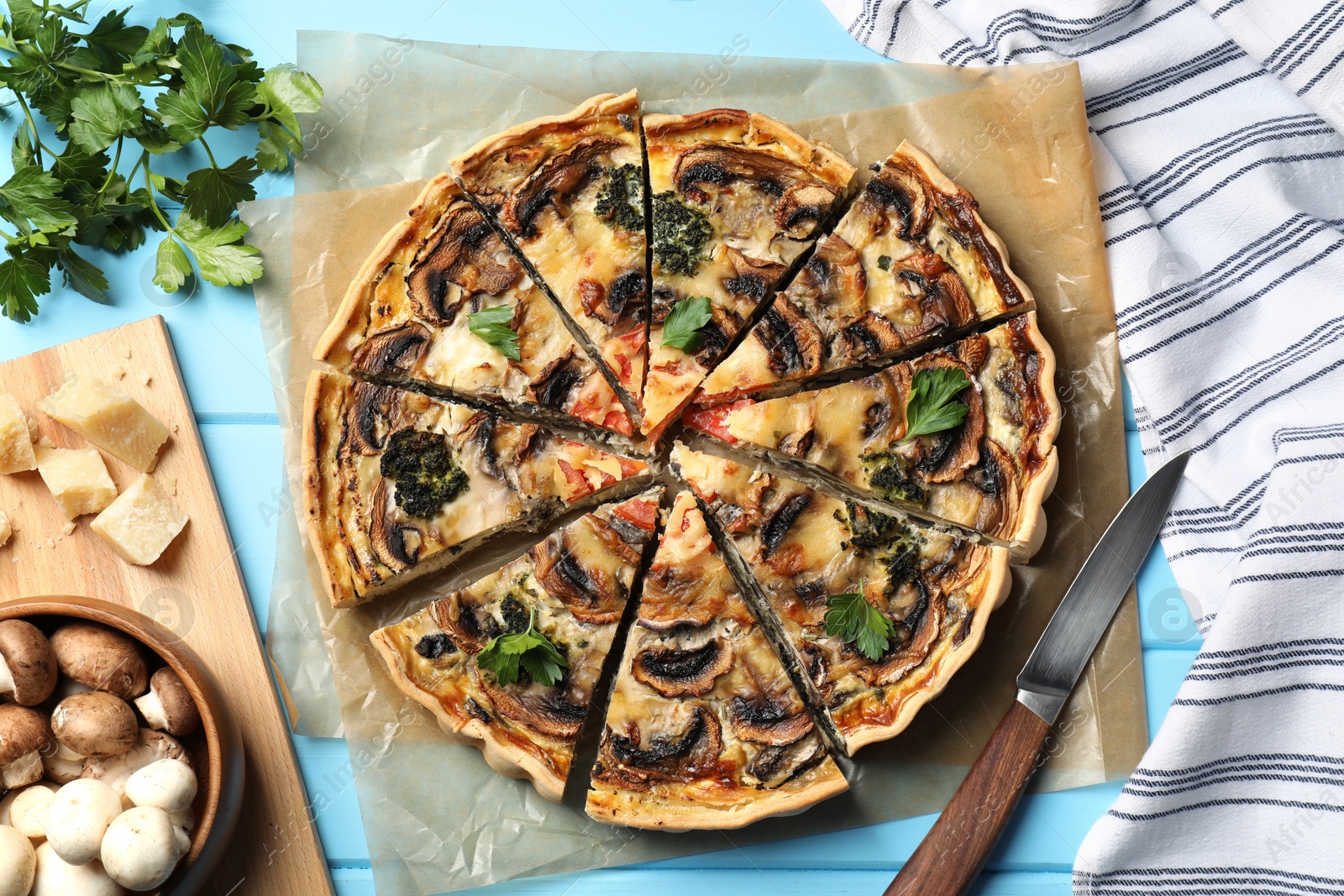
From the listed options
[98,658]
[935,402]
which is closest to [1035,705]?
[935,402]

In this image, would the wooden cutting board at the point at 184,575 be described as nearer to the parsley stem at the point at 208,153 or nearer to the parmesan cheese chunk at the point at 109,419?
the parmesan cheese chunk at the point at 109,419

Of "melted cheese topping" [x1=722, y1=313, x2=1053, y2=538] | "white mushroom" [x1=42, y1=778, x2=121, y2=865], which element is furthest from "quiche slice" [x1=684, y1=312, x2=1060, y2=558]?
"white mushroom" [x1=42, y1=778, x2=121, y2=865]

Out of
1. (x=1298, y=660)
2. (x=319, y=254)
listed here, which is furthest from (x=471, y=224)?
(x=1298, y=660)

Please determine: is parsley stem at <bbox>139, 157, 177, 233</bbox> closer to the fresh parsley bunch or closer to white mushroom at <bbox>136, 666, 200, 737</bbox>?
the fresh parsley bunch

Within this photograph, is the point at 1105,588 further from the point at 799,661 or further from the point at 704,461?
the point at 704,461

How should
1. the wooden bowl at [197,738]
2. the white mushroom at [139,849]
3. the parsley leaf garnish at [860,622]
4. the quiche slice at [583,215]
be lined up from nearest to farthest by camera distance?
the white mushroom at [139,849]
the wooden bowl at [197,738]
the parsley leaf garnish at [860,622]
the quiche slice at [583,215]

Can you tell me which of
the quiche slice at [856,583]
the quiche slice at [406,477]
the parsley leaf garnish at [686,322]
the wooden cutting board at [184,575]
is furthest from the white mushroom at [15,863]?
the parsley leaf garnish at [686,322]
